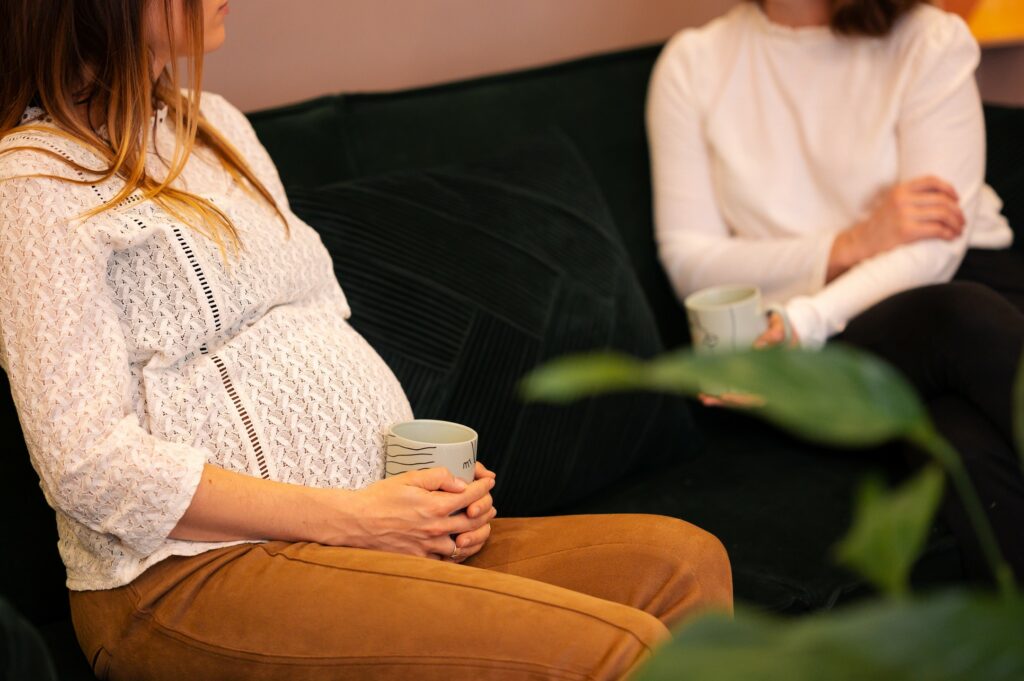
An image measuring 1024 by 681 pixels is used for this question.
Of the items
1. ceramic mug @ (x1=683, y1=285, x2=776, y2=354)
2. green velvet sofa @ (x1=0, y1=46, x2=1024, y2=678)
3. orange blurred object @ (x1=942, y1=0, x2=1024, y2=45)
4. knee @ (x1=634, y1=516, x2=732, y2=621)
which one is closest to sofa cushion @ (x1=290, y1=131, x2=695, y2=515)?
green velvet sofa @ (x1=0, y1=46, x2=1024, y2=678)

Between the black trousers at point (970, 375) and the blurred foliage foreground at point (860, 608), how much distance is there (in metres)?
1.15

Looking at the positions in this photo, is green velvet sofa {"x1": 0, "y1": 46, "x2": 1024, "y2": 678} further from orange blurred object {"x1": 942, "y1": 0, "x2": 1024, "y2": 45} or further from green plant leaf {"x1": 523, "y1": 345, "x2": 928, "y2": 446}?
green plant leaf {"x1": 523, "y1": 345, "x2": 928, "y2": 446}

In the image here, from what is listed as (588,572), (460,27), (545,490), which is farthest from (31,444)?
(460,27)

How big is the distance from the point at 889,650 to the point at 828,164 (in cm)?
167

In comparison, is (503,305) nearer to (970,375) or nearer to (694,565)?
(694,565)

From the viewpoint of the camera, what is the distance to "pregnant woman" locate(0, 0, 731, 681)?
3.25 feet

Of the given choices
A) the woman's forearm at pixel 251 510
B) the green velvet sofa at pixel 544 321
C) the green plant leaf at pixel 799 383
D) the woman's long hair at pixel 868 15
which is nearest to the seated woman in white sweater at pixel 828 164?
the woman's long hair at pixel 868 15

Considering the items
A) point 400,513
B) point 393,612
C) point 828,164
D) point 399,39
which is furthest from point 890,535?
point 399,39

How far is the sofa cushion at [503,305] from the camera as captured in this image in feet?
4.75

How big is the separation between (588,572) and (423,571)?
0.21 meters

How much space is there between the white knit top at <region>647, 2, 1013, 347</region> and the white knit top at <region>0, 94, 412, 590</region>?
2.69 feet

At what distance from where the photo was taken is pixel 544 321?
1.54 meters

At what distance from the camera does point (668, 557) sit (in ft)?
3.75

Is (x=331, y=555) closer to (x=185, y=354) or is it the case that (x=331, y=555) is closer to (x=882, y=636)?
(x=185, y=354)
